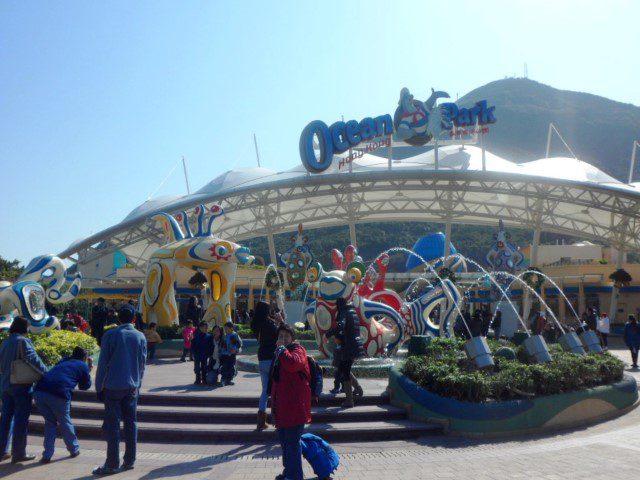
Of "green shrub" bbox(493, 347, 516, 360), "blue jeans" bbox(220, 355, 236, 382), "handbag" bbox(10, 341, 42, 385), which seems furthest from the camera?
"blue jeans" bbox(220, 355, 236, 382)

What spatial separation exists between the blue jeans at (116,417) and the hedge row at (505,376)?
4259mm

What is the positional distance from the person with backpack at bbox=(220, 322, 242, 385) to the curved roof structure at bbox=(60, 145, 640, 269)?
18.8 metres

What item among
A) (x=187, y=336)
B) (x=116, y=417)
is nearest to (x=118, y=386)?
(x=116, y=417)

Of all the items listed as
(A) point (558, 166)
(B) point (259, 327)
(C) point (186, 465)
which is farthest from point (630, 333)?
(A) point (558, 166)

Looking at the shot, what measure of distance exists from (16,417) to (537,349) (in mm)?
7868

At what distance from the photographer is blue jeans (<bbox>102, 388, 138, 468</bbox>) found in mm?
6488

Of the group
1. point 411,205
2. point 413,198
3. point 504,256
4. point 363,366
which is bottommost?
point 363,366

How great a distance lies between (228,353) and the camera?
10945mm

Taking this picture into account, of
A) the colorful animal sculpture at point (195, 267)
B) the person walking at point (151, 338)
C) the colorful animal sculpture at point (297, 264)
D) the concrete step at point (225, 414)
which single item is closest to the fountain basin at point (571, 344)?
the concrete step at point (225, 414)

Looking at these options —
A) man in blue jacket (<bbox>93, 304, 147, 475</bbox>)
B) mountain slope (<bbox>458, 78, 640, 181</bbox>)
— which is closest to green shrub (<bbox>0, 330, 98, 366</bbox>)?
man in blue jacket (<bbox>93, 304, 147, 475</bbox>)

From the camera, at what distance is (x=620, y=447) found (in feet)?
24.8

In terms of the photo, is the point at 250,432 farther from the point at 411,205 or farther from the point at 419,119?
the point at 411,205

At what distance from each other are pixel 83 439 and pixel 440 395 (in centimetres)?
490

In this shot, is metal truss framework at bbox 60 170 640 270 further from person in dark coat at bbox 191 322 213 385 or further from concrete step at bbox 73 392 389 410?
concrete step at bbox 73 392 389 410
